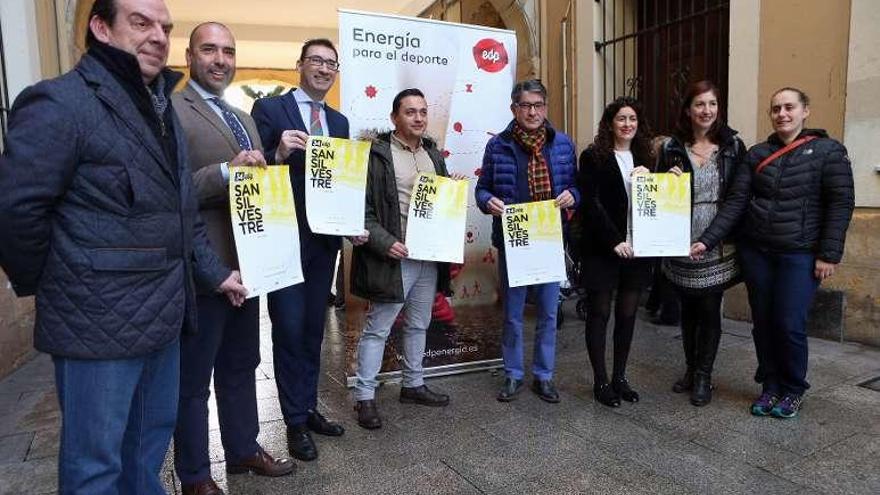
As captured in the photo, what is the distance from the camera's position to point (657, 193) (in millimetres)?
3566

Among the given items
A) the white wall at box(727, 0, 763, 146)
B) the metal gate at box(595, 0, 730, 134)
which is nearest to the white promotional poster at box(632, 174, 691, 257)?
the white wall at box(727, 0, 763, 146)

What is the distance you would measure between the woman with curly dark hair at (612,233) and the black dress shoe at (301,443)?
5.73ft

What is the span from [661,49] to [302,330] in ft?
17.2

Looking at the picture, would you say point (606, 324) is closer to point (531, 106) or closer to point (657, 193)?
point (657, 193)

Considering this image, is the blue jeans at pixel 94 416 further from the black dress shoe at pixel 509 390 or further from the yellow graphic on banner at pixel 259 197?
the black dress shoe at pixel 509 390

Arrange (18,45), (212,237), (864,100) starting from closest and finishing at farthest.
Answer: (212,237), (864,100), (18,45)

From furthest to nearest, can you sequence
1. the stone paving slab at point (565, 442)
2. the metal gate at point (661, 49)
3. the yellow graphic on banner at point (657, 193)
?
the metal gate at point (661, 49), the yellow graphic on banner at point (657, 193), the stone paving slab at point (565, 442)

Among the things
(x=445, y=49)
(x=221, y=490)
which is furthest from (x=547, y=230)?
(x=221, y=490)

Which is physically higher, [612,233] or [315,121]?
[315,121]

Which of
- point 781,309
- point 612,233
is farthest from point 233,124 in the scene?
point 781,309

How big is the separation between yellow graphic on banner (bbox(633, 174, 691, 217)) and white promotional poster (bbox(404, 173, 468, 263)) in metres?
0.98

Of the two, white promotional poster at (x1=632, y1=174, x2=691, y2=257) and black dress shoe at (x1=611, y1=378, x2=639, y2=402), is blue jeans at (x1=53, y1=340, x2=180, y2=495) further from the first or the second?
black dress shoe at (x1=611, y1=378, x2=639, y2=402)

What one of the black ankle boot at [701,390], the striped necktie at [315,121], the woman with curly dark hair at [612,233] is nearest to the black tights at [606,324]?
the woman with curly dark hair at [612,233]

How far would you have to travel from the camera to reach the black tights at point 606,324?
378 cm
